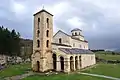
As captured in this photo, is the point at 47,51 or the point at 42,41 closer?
the point at 42,41

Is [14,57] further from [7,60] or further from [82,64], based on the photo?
[82,64]

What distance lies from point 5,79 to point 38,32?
12935 millimetres

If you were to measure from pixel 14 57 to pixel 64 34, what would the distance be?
32.3 metres

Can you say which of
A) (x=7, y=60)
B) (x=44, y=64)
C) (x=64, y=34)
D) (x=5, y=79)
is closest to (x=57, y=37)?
(x=64, y=34)

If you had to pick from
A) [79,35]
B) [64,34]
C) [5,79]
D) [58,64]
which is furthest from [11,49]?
[5,79]

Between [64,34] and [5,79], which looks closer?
[5,79]

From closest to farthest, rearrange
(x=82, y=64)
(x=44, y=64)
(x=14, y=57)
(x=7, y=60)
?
1. (x=44, y=64)
2. (x=82, y=64)
3. (x=7, y=60)
4. (x=14, y=57)

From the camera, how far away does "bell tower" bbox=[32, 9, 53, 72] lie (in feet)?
127

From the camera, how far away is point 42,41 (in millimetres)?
38625

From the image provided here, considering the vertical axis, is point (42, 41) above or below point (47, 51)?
above

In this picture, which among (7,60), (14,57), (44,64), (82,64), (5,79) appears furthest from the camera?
(14,57)

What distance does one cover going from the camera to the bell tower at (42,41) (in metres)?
38.6

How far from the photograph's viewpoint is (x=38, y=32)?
40.0m

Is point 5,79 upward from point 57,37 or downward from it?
downward
